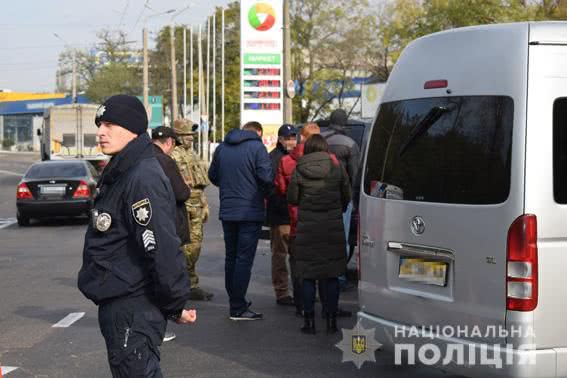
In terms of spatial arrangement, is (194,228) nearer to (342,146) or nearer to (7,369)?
(342,146)

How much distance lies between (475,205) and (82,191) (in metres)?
15.8

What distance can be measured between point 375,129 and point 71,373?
2.88 metres

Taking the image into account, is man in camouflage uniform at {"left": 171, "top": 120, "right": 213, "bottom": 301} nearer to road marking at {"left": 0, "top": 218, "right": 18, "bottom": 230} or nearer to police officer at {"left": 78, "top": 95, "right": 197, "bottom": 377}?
police officer at {"left": 78, "top": 95, "right": 197, "bottom": 377}

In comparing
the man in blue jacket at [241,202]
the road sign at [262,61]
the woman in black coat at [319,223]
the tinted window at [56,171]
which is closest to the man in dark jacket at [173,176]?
the man in blue jacket at [241,202]

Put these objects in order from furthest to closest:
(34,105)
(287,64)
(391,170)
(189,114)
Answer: (34,105), (189,114), (287,64), (391,170)

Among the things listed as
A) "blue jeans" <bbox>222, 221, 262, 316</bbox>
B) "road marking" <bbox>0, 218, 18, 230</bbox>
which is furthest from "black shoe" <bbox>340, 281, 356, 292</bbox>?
"road marking" <bbox>0, 218, 18, 230</bbox>

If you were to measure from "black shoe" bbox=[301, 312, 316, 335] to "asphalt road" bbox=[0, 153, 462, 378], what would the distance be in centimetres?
7

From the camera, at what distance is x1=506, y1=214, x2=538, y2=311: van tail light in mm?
5445

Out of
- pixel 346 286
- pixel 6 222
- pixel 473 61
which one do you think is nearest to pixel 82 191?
pixel 6 222

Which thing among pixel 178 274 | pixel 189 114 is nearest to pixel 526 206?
pixel 178 274

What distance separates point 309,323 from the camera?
866 centimetres

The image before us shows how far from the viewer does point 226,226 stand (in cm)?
946

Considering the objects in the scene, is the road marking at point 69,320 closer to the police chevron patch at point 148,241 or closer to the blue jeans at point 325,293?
the blue jeans at point 325,293

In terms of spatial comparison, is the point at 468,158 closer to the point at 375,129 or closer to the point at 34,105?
the point at 375,129
